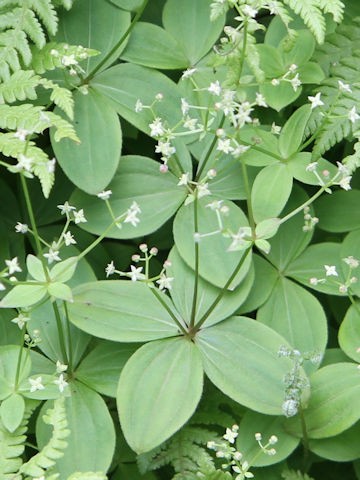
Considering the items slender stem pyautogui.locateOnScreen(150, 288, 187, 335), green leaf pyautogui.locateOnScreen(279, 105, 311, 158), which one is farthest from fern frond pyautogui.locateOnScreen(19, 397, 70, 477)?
green leaf pyautogui.locateOnScreen(279, 105, 311, 158)

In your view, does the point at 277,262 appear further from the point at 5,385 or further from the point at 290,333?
the point at 5,385

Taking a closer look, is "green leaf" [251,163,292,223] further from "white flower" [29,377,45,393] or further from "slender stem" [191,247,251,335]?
"white flower" [29,377,45,393]

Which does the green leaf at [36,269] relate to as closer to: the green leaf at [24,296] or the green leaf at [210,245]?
the green leaf at [24,296]

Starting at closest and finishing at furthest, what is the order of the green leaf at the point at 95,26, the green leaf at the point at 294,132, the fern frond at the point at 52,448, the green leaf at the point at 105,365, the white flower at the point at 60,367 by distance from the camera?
the fern frond at the point at 52,448 < the white flower at the point at 60,367 < the green leaf at the point at 105,365 < the green leaf at the point at 294,132 < the green leaf at the point at 95,26

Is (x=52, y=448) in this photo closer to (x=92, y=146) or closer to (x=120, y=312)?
(x=120, y=312)

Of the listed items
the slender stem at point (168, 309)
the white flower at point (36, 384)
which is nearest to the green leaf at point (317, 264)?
the slender stem at point (168, 309)

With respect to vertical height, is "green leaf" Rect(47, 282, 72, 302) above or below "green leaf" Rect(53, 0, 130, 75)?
below

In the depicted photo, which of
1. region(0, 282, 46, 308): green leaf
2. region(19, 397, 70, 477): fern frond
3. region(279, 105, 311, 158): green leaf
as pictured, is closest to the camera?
region(19, 397, 70, 477): fern frond
